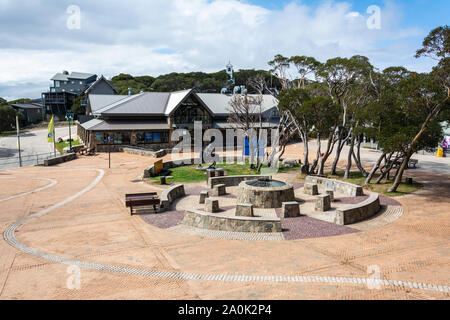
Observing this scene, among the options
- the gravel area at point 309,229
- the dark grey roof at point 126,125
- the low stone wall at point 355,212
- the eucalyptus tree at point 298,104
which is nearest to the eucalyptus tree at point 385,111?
the eucalyptus tree at point 298,104

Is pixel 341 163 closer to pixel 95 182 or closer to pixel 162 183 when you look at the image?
pixel 162 183

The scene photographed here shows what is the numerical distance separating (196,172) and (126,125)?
22.0m

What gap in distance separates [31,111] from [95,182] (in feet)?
281

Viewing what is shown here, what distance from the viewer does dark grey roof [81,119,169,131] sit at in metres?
44.9

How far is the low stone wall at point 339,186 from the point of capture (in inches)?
792

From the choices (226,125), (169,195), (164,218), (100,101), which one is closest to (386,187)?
(169,195)

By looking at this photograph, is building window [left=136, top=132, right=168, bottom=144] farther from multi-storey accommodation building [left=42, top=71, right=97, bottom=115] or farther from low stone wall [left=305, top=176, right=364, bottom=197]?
multi-storey accommodation building [left=42, top=71, right=97, bottom=115]

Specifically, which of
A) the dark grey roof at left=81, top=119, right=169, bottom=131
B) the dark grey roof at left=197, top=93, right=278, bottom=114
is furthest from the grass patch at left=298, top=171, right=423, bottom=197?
the dark grey roof at left=197, top=93, right=278, bottom=114

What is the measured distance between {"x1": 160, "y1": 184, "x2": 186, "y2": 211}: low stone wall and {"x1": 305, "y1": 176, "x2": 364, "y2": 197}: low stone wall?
371 inches

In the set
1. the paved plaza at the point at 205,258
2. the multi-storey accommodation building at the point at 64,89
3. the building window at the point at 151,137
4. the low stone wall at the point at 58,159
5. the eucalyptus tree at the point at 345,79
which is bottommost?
the paved plaza at the point at 205,258

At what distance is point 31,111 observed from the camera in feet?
314

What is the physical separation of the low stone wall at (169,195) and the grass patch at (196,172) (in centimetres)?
532

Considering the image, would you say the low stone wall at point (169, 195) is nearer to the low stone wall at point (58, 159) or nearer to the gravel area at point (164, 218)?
the gravel area at point (164, 218)
